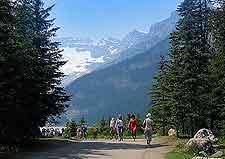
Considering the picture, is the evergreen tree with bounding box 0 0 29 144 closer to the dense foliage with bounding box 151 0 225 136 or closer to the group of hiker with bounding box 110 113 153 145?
the group of hiker with bounding box 110 113 153 145

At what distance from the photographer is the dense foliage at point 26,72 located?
24734mm

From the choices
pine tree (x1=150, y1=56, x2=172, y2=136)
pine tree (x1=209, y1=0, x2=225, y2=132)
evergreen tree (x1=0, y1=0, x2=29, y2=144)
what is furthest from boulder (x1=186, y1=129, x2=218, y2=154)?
pine tree (x1=150, y1=56, x2=172, y2=136)

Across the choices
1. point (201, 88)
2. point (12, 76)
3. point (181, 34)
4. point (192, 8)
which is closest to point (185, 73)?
point (201, 88)

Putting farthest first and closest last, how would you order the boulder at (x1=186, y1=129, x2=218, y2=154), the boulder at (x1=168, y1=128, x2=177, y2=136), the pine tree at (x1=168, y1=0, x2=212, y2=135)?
the boulder at (x1=168, y1=128, x2=177, y2=136), the pine tree at (x1=168, y1=0, x2=212, y2=135), the boulder at (x1=186, y1=129, x2=218, y2=154)

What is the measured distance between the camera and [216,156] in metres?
22.1

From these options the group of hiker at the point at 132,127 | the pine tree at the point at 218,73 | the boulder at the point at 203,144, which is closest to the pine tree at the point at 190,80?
the pine tree at the point at 218,73

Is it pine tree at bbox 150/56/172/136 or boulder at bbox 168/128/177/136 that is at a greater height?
pine tree at bbox 150/56/172/136

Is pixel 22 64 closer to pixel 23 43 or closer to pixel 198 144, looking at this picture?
pixel 23 43

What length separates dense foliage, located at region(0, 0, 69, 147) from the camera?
974 inches

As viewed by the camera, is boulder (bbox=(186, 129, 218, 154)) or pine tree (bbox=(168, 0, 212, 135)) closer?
boulder (bbox=(186, 129, 218, 154))

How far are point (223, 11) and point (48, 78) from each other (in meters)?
12.4

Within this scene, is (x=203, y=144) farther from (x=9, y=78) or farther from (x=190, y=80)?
(x=190, y=80)

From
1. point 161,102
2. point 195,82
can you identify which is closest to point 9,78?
point 195,82

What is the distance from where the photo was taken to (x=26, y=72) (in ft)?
90.0
